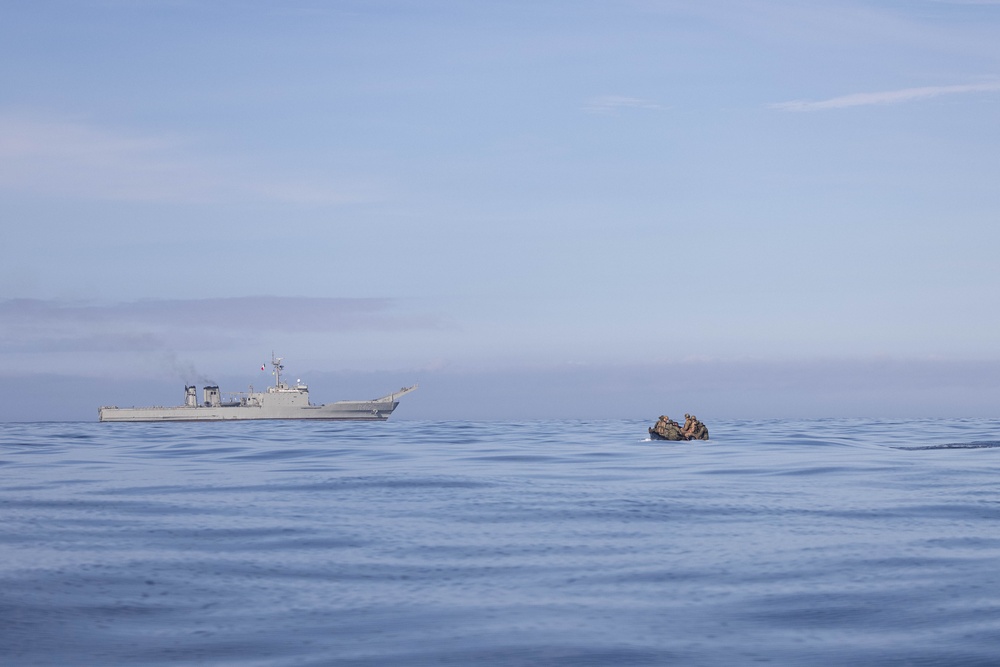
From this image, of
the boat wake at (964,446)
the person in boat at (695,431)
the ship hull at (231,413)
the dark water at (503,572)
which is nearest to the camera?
the dark water at (503,572)

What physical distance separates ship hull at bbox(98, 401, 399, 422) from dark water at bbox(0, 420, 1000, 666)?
10426 centimetres

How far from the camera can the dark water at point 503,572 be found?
1398cm

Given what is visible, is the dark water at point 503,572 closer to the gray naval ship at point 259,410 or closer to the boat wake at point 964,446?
the boat wake at point 964,446

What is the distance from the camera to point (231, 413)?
14550cm

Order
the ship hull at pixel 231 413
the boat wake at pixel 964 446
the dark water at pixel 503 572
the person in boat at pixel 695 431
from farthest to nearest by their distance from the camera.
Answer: the ship hull at pixel 231 413
the person in boat at pixel 695 431
the boat wake at pixel 964 446
the dark water at pixel 503 572

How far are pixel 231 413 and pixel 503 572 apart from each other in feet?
433

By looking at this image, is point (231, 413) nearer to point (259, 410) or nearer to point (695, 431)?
point (259, 410)

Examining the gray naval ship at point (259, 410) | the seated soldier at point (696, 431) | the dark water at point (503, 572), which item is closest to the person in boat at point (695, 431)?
the seated soldier at point (696, 431)

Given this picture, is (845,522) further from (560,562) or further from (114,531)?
(114,531)

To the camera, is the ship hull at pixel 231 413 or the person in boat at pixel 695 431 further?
the ship hull at pixel 231 413

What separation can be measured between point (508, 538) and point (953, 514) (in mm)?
13310

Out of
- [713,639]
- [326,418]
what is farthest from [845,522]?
[326,418]

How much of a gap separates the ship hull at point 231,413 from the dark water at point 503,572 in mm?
104258

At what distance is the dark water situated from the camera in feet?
45.9
